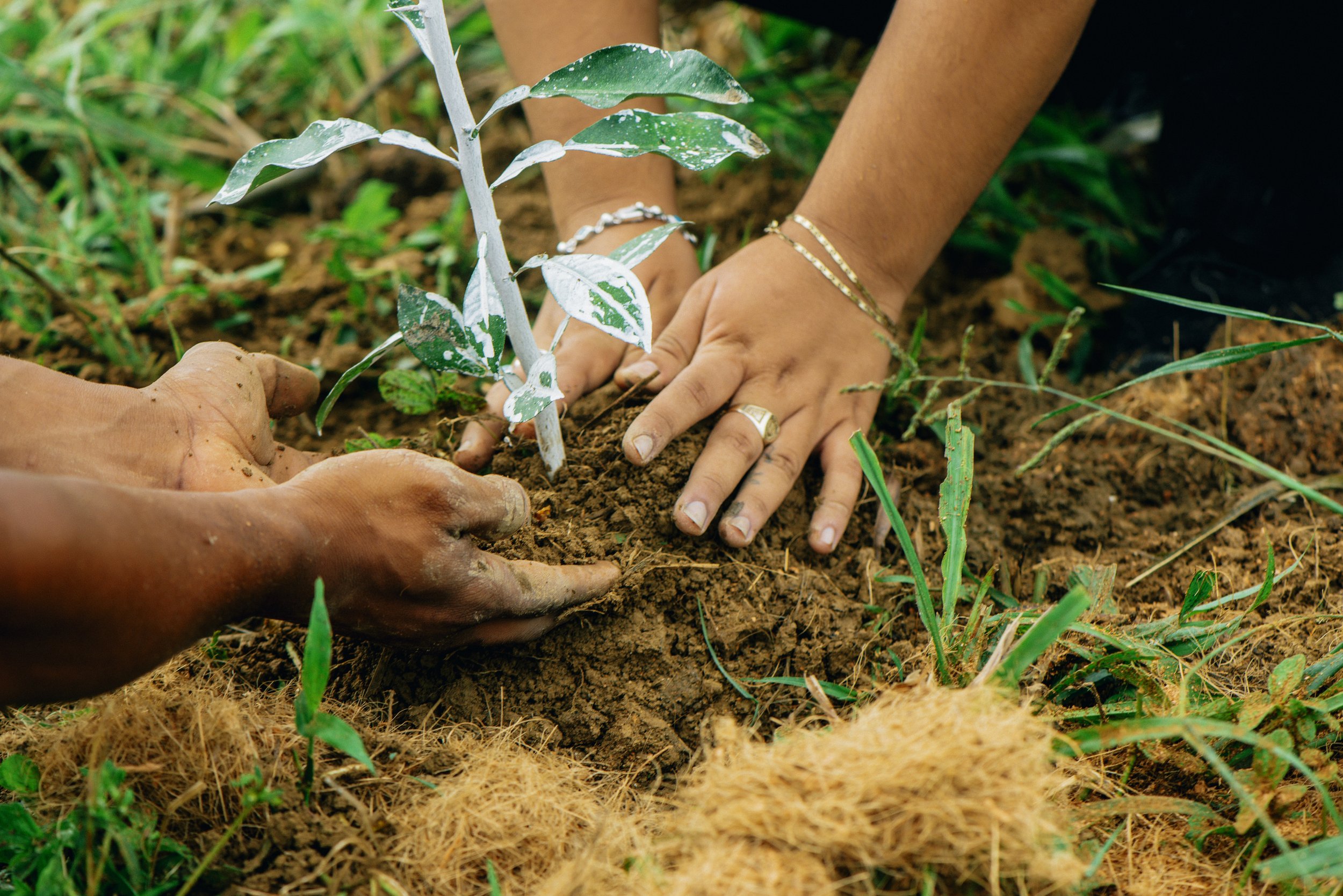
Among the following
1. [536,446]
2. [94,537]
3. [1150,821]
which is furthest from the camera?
[536,446]

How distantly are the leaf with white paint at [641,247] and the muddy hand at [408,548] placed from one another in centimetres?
35

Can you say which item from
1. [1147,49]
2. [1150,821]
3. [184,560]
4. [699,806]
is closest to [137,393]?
[184,560]

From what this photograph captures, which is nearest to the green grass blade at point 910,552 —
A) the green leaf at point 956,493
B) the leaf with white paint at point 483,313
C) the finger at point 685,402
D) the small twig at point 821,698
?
the green leaf at point 956,493

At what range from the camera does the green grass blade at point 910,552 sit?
110 cm

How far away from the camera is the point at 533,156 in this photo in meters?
1.07

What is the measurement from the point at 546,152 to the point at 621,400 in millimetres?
456

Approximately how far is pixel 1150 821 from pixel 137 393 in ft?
4.65

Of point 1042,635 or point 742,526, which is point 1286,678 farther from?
point 742,526

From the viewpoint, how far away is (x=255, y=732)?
3.52 ft

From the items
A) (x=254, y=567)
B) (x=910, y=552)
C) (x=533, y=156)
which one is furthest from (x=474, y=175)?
(x=910, y=552)

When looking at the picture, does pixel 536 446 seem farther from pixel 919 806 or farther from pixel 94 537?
pixel 919 806

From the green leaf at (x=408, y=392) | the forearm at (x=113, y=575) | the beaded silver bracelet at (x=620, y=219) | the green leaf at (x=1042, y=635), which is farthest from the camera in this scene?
the beaded silver bracelet at (x=620, y=219)

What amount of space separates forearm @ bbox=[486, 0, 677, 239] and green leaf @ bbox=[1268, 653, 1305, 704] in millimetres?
1311

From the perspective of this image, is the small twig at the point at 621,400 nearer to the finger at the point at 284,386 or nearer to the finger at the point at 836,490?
the finger at the point at 836,490
